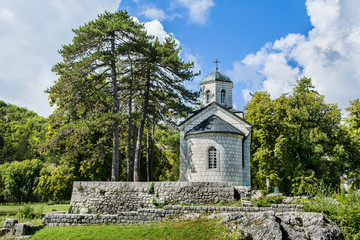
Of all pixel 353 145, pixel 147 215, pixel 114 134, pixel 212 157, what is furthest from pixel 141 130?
pixel 353 145

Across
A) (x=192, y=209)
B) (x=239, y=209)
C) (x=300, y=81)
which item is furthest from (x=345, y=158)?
(x=192, y=209)

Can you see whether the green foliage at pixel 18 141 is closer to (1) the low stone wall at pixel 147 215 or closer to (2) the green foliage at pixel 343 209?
(1) the low stone wall at pixel 147 215

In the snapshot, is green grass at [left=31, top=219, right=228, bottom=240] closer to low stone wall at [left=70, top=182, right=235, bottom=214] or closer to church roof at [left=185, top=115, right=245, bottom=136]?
low stone wall at [left=70, top=182, right=235, bottom=214]

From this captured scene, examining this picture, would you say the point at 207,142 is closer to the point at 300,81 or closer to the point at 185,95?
the point at 185,95

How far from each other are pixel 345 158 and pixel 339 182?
227cm

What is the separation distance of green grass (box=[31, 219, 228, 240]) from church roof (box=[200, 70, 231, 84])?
48.6 ft

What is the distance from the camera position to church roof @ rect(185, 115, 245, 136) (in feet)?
56.4

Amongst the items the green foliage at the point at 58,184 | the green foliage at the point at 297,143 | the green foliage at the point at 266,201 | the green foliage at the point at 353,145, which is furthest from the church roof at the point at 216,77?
the green foliage at the point at 58,184

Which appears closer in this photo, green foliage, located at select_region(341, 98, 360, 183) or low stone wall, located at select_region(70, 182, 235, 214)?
low stone wall, located at select_region(70, 182, 235, 214)

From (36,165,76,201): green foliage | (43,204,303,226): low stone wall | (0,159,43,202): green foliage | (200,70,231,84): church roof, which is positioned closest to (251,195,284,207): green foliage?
(43,204,303,226): low stone wall

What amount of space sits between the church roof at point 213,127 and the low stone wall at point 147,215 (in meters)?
6.33

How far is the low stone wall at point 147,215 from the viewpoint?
11.4 meters

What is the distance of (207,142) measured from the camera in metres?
17.2

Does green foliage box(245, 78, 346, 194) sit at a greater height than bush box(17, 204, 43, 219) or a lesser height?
greater
